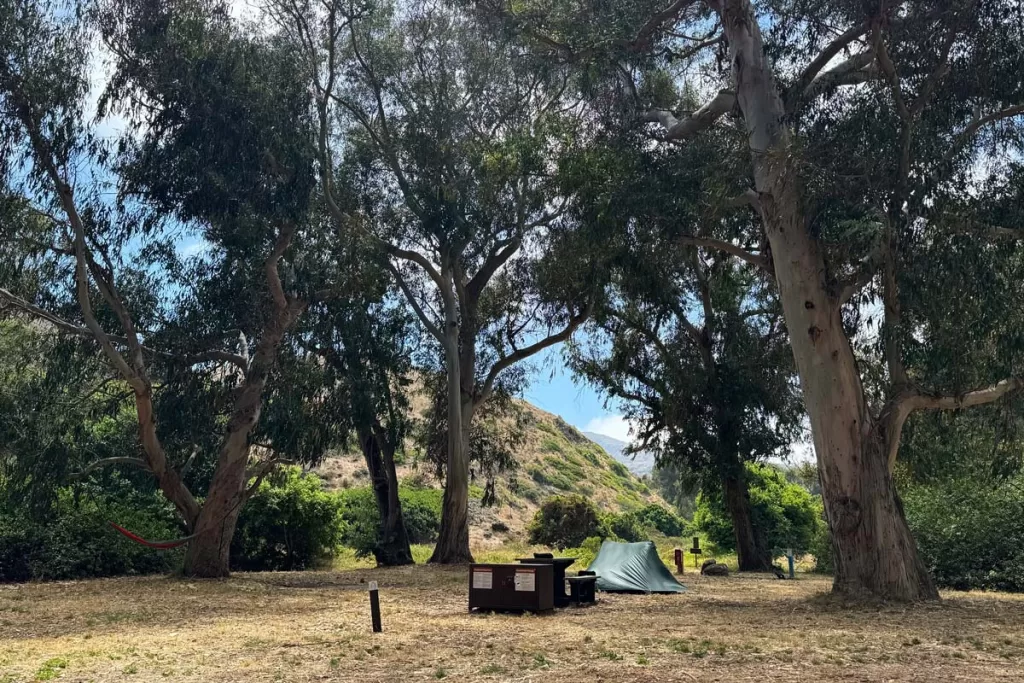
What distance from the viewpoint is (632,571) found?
48.3 ft

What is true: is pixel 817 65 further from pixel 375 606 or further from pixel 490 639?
pixel 375 606

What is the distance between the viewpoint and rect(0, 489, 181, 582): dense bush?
16.2 m

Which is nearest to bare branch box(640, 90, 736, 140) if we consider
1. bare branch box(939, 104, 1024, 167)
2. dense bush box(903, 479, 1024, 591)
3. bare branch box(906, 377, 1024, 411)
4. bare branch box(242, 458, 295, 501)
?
bare branch box(939, 104, 1024, 167)

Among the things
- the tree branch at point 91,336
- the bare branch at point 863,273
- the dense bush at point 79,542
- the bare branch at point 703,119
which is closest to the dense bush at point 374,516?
the dense bush at point 79,542

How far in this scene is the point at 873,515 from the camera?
11.4 meters

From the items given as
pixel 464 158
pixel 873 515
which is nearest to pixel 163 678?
pixel 873 515

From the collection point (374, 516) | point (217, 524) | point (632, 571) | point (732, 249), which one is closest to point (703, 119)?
point (732, 249)

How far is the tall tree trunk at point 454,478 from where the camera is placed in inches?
806

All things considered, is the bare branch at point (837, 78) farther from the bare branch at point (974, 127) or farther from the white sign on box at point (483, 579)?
the white sign on box at point (483, 579)

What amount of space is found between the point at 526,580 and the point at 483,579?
0.54m

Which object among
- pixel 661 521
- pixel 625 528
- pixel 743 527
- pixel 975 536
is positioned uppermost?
pixel 661 521

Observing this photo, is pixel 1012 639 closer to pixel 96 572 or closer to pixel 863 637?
pixel 863 637

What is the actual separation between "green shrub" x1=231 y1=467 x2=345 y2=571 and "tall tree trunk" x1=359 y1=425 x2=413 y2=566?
1.33 metres

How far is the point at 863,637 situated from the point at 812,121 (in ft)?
25.3
